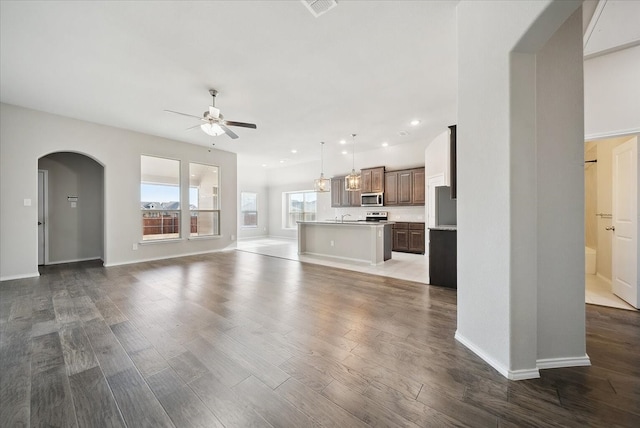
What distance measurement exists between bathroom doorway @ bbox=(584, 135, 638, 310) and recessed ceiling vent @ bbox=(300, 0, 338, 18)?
4.22 m

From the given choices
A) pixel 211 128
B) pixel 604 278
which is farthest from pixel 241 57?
pixel 604 278

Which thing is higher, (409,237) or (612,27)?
(612,27)

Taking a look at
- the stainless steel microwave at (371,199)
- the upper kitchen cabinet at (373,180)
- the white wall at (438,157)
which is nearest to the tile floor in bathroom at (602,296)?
the white wall at (438,157)

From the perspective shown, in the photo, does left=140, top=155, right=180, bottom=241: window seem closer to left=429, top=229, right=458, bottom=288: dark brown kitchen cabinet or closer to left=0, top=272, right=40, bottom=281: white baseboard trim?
left=0, top=272, right=40, bottom=281: white baseboard trim

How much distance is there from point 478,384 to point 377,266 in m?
3.58

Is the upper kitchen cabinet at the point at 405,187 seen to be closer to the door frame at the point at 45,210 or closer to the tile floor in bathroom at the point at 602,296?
the tile floor in bathroom at the point at 602,296

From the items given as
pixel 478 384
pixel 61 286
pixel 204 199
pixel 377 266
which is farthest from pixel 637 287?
pixel 204 199

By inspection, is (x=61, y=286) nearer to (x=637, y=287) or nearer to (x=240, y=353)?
(x=240, y=353)

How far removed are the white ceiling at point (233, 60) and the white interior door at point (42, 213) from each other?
1.88 meters

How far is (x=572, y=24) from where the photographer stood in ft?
6.09

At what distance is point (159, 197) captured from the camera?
6.25 meters

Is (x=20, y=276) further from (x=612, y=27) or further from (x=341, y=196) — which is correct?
(x=612, y=27)

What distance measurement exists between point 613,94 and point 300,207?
8945 millimetres

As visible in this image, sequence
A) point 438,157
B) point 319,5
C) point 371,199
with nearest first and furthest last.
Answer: point 319,5
point 438,157
point 371,199
